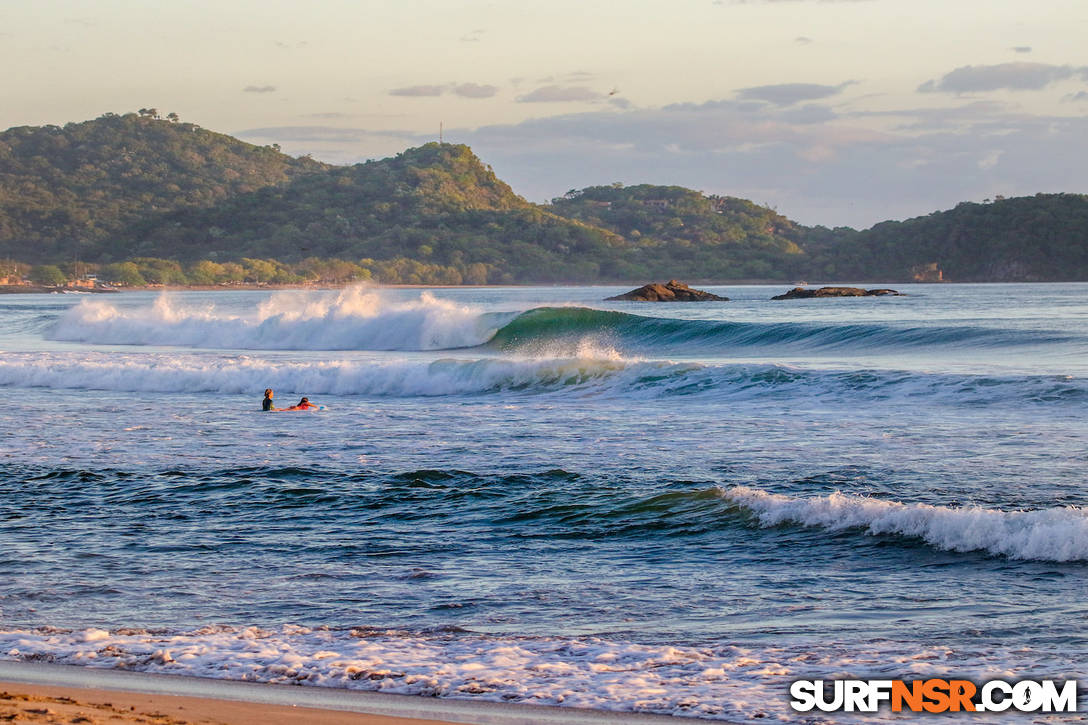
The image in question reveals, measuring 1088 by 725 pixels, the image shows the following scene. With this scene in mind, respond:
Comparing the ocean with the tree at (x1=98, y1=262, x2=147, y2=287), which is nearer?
the ocean

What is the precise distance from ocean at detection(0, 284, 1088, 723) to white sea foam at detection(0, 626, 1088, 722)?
24 millimetres

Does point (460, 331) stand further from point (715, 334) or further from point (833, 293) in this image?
point (833, 293)

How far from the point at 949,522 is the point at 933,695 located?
386 centimetres

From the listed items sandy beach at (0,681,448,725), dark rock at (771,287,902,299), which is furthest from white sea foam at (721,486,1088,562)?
dark rock at (771,287,902,299)

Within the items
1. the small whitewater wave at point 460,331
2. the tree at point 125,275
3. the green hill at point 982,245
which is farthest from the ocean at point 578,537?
the tree at point 125,275

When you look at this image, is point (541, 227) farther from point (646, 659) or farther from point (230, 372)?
point (646, 659)

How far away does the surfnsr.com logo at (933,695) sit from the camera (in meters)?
5.59

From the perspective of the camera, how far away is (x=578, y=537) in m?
10.1

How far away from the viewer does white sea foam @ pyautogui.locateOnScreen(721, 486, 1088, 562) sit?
8750mm

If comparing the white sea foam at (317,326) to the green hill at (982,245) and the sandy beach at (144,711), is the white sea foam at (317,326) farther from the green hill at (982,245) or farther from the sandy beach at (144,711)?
the green hill at (982,245)

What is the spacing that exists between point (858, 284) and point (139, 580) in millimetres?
141483

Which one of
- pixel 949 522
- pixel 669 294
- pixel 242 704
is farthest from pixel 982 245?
pixel 242 704

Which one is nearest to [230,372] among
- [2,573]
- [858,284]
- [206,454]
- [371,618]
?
[206,454]

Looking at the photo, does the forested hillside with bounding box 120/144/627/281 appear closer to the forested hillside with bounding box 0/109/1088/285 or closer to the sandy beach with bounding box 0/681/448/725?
the forested hillside with bounding box 0/109/1088/285
